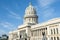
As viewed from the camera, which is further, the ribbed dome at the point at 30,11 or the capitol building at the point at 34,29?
the ribbed dome at the point at 30,11

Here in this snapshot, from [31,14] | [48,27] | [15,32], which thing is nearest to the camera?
[48,27]

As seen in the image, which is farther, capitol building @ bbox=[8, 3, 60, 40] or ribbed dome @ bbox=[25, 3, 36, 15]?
ribbed dome @ bbox=[25, 3, 36, 15]

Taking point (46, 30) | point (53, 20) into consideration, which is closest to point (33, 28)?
point (46, 30)

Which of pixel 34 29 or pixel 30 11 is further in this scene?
pixel 30 11

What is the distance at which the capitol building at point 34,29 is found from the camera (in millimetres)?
72438

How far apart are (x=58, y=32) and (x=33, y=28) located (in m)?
17.7

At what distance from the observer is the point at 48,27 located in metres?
75.8

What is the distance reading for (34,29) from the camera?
85.2 metres

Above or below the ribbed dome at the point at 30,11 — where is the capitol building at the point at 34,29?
below

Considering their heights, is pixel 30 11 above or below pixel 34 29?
above

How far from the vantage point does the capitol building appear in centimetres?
7244

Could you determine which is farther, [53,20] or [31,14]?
[31,14]

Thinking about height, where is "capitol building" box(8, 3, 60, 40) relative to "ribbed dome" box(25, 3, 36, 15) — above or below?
below

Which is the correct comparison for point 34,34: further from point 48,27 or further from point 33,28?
point 48,27
